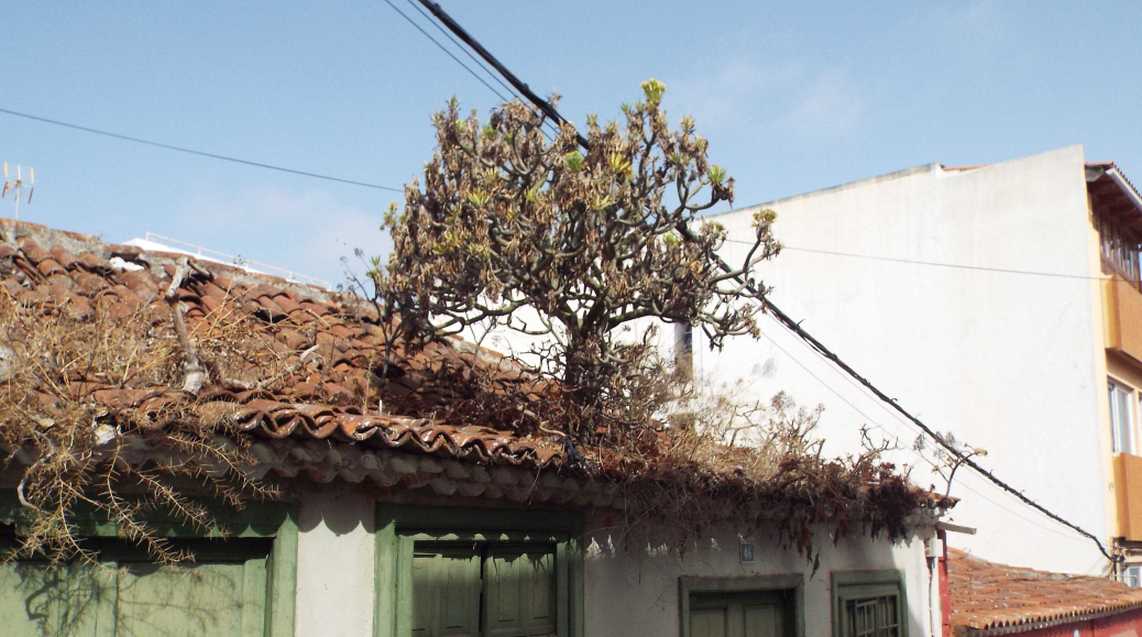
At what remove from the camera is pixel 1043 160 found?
18.6 meters

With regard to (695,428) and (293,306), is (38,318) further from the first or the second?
(695,428)

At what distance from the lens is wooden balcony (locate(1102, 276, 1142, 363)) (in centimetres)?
1802

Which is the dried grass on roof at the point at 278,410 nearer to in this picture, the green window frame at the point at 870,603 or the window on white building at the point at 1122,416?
the green window frame at the point at 870,603

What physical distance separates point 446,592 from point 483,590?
12.4 inches

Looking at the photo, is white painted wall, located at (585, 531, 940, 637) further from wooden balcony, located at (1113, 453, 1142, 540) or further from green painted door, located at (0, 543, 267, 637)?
wooden balcony, located at (1113, 453, 1142, 540)

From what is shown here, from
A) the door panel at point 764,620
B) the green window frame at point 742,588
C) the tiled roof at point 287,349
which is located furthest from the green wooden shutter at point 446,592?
the door panel at point 764,620

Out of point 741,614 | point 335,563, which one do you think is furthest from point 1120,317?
point 335,563

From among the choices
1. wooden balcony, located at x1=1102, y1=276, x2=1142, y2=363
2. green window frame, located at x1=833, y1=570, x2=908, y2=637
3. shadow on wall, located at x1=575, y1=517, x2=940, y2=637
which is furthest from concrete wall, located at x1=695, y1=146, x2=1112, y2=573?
shadow on wall, located at x1=575, y1=517, x2=940, y2=637

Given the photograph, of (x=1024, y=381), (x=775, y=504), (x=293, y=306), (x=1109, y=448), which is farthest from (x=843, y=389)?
(x=293, y=306)

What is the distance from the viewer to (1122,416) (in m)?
19.4

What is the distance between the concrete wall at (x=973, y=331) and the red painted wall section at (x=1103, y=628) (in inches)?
42.6

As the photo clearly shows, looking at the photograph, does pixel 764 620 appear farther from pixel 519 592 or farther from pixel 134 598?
pixel 134 598

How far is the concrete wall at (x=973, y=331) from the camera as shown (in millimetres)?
17938

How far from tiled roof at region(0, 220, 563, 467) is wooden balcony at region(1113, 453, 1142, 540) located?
41.6 feet
